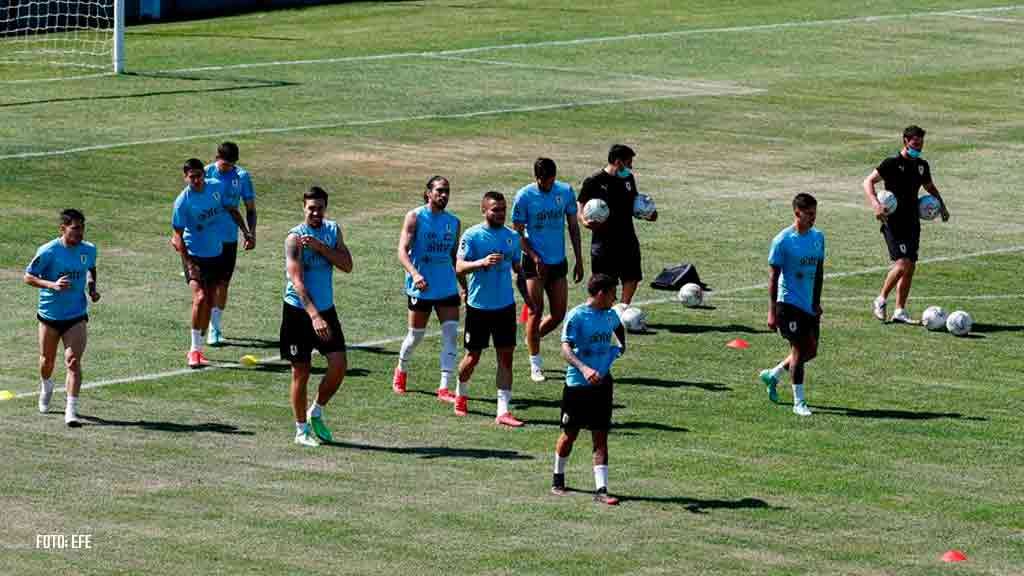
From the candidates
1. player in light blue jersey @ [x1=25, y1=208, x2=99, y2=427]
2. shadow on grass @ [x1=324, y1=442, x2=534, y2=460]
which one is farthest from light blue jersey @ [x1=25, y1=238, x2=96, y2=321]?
shadow on grass @ [x1=324, y1=442, x2=534, y2=460]

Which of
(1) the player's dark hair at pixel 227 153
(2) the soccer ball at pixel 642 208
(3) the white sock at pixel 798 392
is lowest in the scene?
(3) the white sock at pixel 798 392

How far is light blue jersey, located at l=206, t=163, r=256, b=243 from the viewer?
23453 millimetres

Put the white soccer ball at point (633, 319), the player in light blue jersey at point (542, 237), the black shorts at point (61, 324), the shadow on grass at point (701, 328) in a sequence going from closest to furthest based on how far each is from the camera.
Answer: the black shorts at point (61, 324) → the player in light blue jersey at point (542, 237) → the white soccer ball at point (633, 319) → the shadow on grass at point (701, 328)

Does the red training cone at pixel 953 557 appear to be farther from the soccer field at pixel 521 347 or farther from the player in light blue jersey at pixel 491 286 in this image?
the player in light blue jersey at pixel 491 286

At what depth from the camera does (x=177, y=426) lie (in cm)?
1995

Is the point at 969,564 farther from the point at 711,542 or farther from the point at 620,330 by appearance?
the point at 620,330

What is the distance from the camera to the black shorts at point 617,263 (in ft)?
77.9

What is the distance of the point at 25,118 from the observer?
128ft

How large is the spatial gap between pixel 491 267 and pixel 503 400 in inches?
50.4

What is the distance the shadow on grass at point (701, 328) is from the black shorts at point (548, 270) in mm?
3032

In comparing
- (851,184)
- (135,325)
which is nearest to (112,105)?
(851,184)

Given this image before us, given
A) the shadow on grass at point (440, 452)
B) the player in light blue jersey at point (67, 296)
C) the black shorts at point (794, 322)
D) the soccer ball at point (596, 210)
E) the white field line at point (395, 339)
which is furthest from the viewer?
the soccer ball at point (596, 210)

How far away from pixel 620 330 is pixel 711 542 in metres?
2.54

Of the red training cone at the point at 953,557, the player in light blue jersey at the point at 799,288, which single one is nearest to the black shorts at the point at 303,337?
the player in light blue jersey at the point at 799,288
